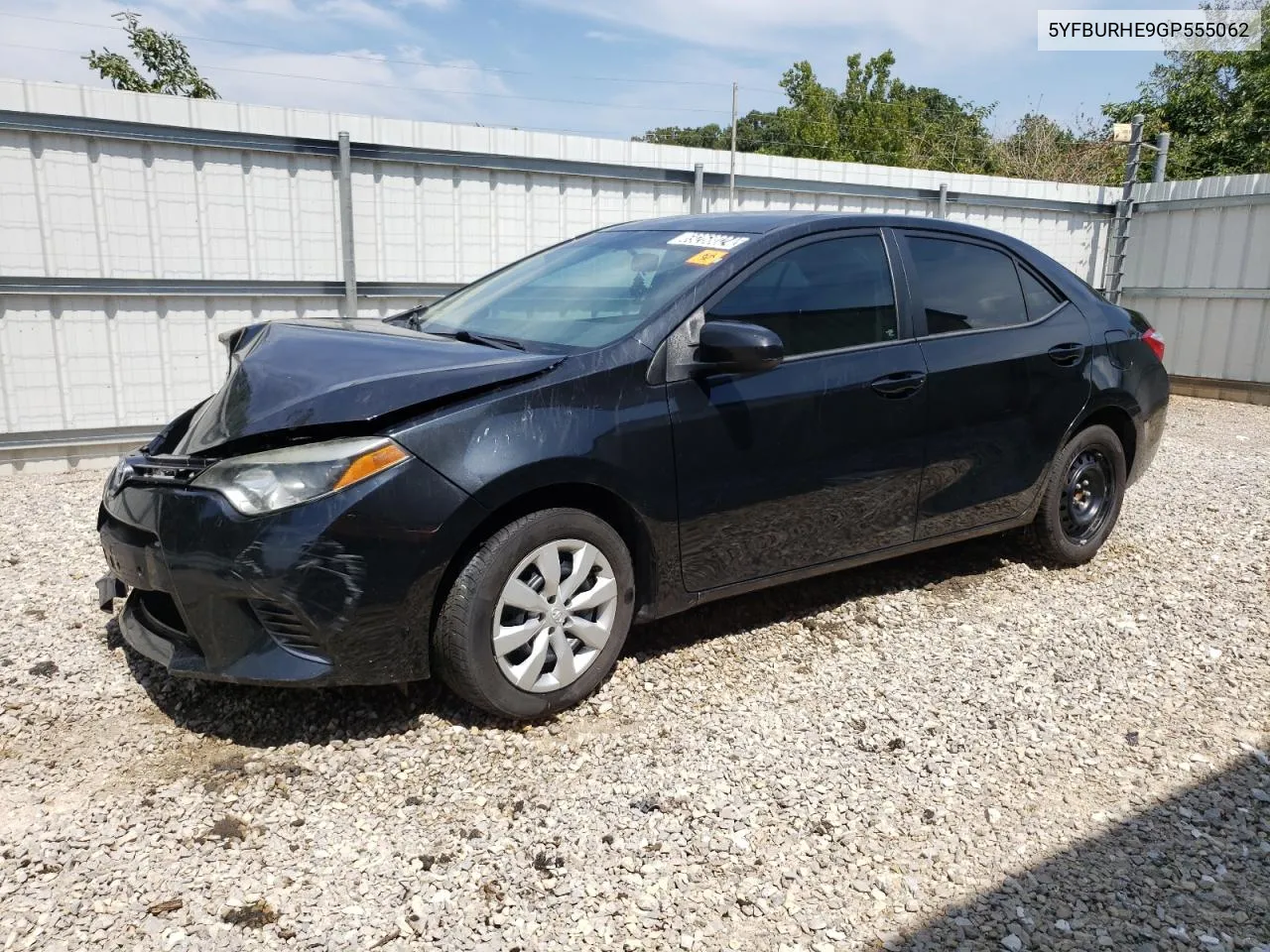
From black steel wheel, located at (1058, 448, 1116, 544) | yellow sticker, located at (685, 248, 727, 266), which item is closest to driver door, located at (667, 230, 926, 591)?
yellow sticker, located at (685, 248, 727, 266)

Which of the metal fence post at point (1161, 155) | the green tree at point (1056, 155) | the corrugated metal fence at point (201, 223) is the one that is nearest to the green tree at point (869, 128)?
the green tree at point (1056, 155)

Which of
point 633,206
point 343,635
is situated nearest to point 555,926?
point 343,635

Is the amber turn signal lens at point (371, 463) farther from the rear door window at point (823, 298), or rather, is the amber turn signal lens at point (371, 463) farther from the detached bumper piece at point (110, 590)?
the rear door window at point (823, 298)

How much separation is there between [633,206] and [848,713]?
5.95m

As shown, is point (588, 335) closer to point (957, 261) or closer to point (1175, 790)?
point (957, 261)

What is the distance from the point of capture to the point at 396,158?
7211mm

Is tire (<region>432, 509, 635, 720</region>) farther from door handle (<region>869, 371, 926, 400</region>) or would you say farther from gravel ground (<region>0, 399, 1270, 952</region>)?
door handle (<region>869, 371, 926, 400</region>)

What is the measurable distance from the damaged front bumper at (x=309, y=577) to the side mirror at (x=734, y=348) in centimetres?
99

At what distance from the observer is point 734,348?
319 cm

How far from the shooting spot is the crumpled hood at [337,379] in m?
2.81

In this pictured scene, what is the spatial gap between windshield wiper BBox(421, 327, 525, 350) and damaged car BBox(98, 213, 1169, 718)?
17mm

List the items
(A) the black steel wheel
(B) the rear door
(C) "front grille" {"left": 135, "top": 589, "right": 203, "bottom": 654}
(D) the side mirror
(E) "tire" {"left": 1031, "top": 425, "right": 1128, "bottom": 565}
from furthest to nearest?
(A) the black steel wheel < (E) "tire" {"left": 1031, "top": 425, "right": 1128, "bottom": 565} < (B) the rear door < (D) the side mirror < (C) "front grille" {"left": 135, "top": 589, "right": 203, "bottom": 654}

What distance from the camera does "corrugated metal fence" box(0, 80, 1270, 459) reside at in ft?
20.4

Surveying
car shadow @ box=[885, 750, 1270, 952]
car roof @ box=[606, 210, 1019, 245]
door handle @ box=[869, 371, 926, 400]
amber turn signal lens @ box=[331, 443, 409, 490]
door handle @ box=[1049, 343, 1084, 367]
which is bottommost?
car shadow @ box=[885, 750, 1270, 952]
